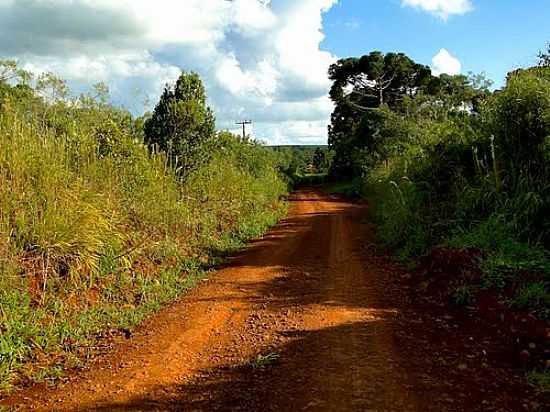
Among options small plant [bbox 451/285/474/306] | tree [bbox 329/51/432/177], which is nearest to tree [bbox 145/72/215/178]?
small plant [bbox 451/285/474/306]

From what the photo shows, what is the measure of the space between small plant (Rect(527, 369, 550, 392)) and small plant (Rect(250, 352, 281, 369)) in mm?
2061

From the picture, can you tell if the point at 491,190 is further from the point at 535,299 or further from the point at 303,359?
the point at 303,359

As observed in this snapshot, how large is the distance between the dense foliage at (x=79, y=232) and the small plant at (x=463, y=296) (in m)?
3.56

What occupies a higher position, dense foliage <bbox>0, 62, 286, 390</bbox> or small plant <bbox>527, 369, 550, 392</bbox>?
dense foliage <bbox>0, 62, 286, 390</bbox>

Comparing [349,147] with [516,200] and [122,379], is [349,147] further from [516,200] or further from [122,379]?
[122,379]

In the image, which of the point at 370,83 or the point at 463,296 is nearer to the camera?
the point at 463,296

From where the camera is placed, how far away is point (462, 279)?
21.9 ft

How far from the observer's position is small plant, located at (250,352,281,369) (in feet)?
15.1

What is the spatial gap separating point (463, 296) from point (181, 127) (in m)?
7.64

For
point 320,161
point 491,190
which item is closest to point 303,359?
point 491,190

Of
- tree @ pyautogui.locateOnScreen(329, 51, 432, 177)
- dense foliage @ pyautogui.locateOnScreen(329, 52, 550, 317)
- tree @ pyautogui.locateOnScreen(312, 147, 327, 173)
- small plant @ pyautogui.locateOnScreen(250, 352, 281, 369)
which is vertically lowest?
small plant @ pyautogui.locateOnScreen(250, 352, 281, 369)

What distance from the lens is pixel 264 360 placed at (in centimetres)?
469

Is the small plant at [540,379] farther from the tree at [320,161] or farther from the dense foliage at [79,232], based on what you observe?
the tree at [320,161]

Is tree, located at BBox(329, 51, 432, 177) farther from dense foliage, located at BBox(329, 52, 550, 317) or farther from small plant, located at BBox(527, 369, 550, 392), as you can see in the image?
small plant, located at BBox(527, 369, 550, 392)
